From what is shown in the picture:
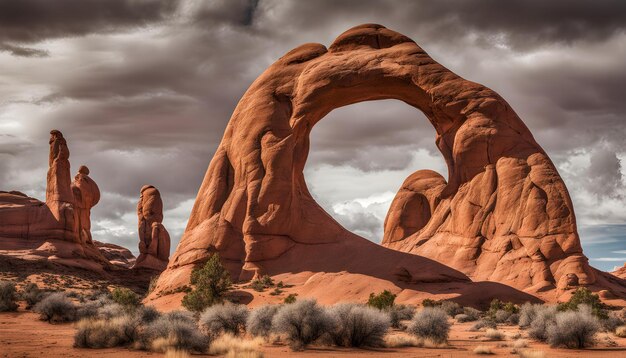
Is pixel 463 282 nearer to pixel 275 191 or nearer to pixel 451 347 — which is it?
pixel 275 191

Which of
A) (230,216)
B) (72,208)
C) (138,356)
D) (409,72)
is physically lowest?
(138,356)

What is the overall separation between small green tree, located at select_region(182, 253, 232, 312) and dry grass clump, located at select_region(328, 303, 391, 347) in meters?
10.2

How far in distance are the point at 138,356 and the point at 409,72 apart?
2634 centimetres

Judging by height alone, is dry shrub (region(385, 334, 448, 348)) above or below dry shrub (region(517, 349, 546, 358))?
above

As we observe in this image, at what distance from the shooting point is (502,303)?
28.7 meters

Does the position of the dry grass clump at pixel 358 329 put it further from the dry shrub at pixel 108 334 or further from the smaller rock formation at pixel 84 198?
the smaller rock formation at pixel 84 198

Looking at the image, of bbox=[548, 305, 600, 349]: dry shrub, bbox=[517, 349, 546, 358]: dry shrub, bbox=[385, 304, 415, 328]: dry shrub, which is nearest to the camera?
bbox=[517, 349, 546, 358]: dry shrub

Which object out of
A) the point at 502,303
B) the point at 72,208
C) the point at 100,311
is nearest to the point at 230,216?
the point at 100,311

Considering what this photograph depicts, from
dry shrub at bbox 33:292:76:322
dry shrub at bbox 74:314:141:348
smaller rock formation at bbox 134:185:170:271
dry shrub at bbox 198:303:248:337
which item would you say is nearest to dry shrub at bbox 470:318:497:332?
dry shrub at bbox 198:303:248:337

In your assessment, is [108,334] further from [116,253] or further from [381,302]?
[116,253]

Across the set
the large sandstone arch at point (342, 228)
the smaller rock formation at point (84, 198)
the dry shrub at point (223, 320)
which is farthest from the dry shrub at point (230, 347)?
the smaller rock formation at point (84, 198)

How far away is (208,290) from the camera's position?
25922mm

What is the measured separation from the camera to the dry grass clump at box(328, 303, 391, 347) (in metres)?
15.8

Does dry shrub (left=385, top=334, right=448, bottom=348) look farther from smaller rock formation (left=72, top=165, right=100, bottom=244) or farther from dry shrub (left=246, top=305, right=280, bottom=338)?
smaller rock formation (left=72, top=165, right=100, bottom=244)
